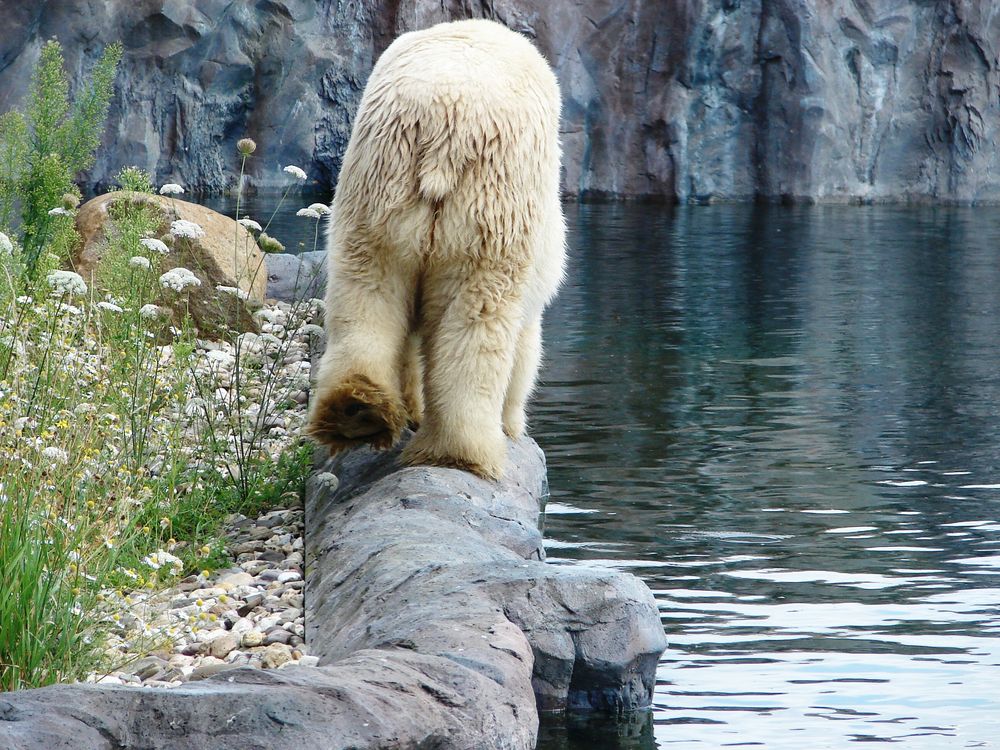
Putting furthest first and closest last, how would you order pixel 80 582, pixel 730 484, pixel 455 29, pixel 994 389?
pixel 994 389 → pixel 730 484 → pixel 455 29 → pixel 80 582

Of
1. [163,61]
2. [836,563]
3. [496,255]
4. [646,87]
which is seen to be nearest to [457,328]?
[496,255]

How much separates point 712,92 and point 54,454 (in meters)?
21.5

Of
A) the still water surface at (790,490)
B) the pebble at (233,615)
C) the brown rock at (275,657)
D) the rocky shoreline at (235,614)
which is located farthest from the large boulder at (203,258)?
the brown rock at (275,657)

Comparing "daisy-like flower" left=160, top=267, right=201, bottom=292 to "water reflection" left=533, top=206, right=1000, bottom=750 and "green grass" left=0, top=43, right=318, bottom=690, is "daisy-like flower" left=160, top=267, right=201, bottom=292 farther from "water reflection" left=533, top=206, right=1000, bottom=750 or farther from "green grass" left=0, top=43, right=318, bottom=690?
"water reflection" left=533, top=206, right=1000, bottom=750

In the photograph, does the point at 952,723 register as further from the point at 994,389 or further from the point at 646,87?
the point at 646,87

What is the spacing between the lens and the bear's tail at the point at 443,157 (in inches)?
175

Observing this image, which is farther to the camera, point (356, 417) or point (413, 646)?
point (356, 417)

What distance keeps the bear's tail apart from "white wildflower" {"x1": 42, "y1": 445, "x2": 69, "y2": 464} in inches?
58.4

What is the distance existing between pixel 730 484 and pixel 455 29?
2.63 m

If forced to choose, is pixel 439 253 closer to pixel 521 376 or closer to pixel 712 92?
pixel 521 376

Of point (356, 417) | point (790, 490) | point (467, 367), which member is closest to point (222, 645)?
point (356, 417)

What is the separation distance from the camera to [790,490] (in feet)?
20.5

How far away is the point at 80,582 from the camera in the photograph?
3518mm

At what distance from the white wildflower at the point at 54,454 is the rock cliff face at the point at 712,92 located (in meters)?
18.7
